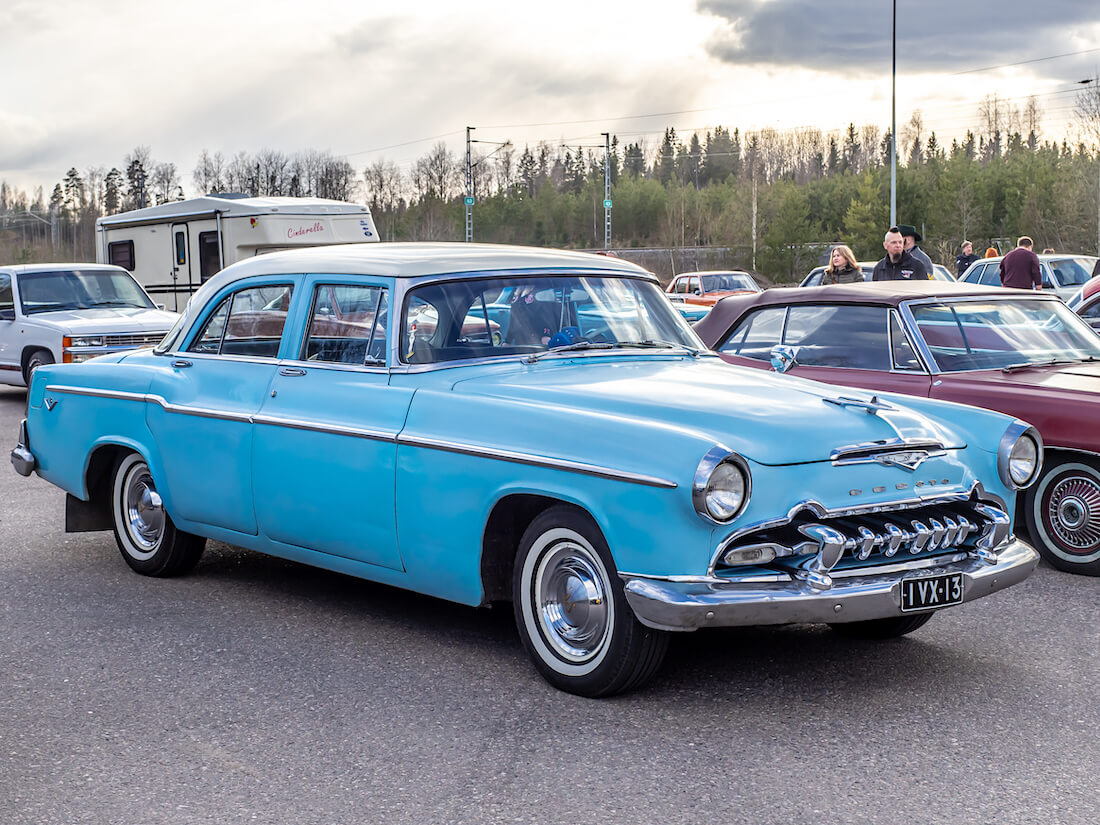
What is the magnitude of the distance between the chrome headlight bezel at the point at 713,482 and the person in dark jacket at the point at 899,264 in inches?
271

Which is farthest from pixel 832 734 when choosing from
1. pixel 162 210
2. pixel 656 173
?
pixel 656 173

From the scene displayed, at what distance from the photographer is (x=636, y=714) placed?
176 inches

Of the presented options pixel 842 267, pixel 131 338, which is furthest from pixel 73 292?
pixel 842 267

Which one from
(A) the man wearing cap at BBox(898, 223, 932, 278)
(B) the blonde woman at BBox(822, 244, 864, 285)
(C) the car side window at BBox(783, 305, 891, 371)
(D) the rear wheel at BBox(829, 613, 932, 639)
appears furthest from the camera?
(B) the blonde woman at BBox(822, 244, 864, 285)

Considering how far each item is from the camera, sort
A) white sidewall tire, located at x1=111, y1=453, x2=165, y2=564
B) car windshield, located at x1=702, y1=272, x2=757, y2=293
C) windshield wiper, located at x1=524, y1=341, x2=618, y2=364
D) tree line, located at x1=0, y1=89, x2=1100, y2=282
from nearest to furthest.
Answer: windshield wiper, located at x1=524, y1=341, x2=618, y2=364
white sidewall tire, located at x1=111, y1=453, x2=165, y2=564
car windshield, located at x1=702, y1=272, x2=757, y2=293
tree line, located at x1=0, y1=89, x2=1100, y2=282

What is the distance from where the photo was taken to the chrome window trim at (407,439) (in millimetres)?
4398

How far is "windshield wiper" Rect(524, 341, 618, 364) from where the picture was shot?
5.49 metres

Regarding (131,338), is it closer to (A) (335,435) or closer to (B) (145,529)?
(B) (145,529)

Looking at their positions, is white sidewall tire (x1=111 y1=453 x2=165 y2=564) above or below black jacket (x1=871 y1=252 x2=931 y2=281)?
below

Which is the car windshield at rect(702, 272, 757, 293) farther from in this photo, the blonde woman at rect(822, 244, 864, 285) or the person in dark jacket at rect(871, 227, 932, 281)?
the person in dark jacket at rect(871, 227, 932, 281)

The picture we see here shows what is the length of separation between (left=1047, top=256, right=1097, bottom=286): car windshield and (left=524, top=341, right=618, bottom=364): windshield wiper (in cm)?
1952

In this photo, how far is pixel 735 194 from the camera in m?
93.5

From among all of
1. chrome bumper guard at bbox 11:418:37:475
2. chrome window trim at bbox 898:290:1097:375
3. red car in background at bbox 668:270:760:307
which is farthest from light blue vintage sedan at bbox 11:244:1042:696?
red car in background at bbox 668:270:760:307

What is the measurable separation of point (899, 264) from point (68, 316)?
10011 millimetres
